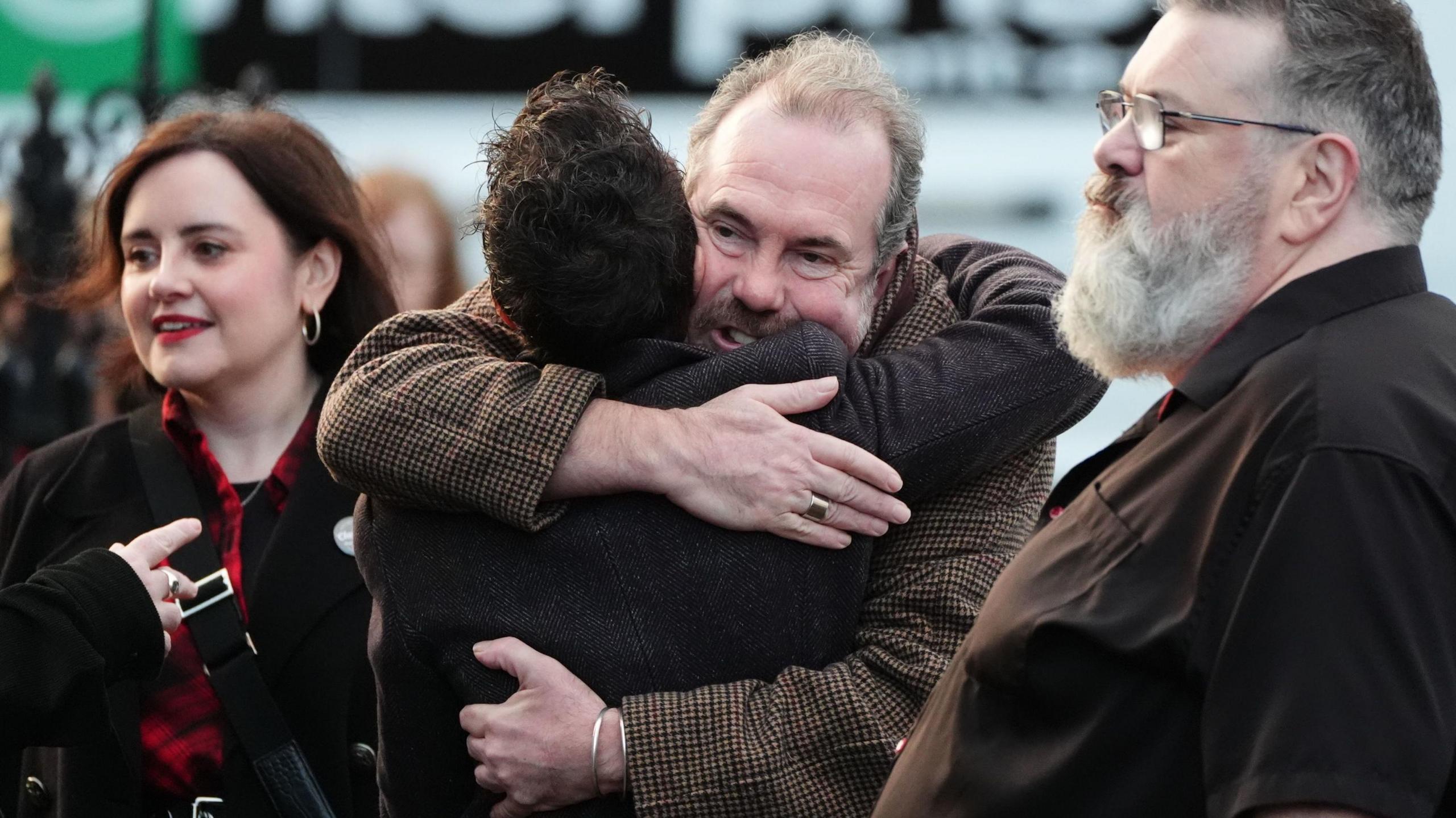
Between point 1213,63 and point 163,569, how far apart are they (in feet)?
5.76

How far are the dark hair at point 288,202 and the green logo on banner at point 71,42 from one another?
2.77 meters

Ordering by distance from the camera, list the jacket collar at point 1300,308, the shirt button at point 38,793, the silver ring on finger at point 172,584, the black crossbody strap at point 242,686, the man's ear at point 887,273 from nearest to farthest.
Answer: the jacket collar at point 1300,308 → the man's ear at point 887,273 → the silver ring on finger at point 172,584 → the black crossbody strap at point 242,686 → the shirt button at point 38,793

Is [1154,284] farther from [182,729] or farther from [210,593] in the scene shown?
[182,729]

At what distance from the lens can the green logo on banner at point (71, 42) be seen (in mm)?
5852

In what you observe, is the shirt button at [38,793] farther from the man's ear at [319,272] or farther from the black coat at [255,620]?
the man's ear at [319,272]

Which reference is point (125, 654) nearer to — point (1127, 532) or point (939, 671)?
point (939, 671)

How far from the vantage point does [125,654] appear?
2.27 meters

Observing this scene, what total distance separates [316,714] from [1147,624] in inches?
71.3

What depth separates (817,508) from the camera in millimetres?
1881

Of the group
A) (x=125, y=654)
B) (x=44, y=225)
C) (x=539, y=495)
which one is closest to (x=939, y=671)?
(x=539, y=495)

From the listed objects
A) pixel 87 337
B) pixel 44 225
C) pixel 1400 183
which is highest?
pixel 1400 183

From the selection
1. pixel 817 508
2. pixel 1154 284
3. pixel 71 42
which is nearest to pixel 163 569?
pixel 817 508

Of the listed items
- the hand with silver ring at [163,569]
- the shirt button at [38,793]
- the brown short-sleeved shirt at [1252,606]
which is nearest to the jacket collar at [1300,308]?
the brown short-sleeved shirt at [1252,606]

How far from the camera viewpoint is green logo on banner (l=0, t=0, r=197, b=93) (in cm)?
585
